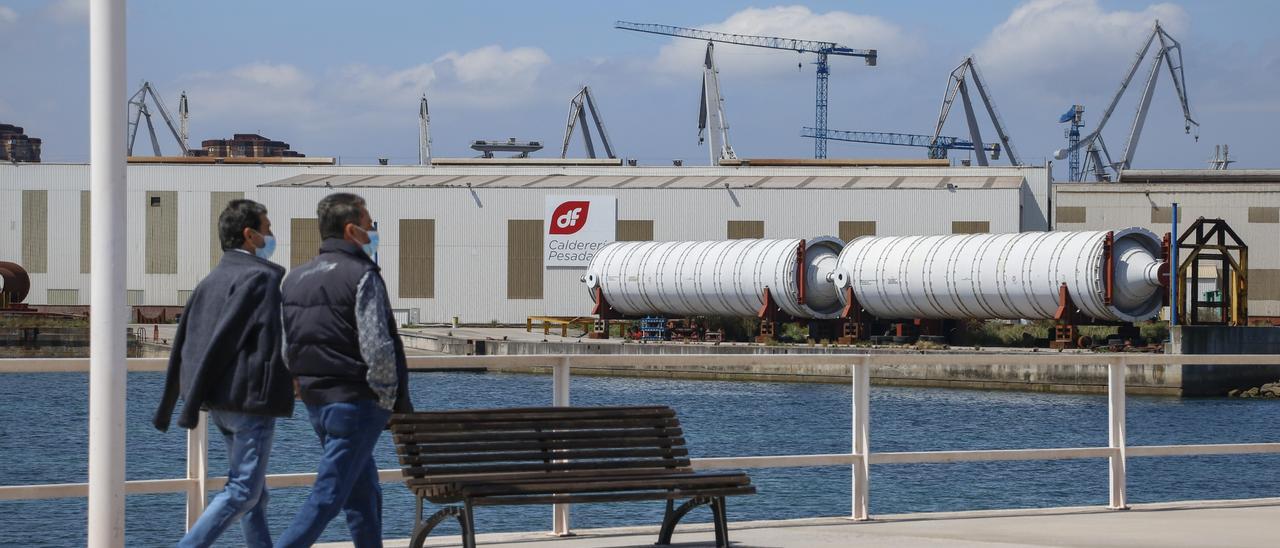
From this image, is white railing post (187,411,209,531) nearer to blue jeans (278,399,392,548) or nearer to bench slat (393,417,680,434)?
bench slat (393,417,680,434)

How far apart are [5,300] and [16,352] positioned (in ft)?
13.8

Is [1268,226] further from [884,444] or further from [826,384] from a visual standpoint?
[884,444]

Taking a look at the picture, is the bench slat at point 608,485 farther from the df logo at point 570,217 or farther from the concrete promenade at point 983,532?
the df logo at point 570,217

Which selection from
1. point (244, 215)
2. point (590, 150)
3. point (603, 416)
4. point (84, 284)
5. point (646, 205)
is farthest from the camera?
point (590, 150)

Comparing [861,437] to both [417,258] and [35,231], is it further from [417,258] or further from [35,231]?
[35,231]

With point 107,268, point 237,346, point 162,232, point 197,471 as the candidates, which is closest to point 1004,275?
point 162,232

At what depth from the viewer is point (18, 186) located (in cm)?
7075

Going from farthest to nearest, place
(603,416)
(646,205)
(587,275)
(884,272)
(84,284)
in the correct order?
(84,284), (646,205), (587,275), (884,272), (603,416)

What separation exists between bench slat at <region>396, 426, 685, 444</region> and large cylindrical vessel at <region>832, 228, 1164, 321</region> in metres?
38.3

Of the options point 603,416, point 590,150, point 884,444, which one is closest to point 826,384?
point 884,444

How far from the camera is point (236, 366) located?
6426 millimetres

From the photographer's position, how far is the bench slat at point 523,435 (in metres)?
7.47

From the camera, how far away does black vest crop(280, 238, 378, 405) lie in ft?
21.4

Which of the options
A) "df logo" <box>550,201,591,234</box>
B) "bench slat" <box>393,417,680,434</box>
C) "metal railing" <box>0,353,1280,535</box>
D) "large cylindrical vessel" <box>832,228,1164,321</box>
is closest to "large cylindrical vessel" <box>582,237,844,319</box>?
"large cylindrical vessel" <box>832,228,1164,321</box>
